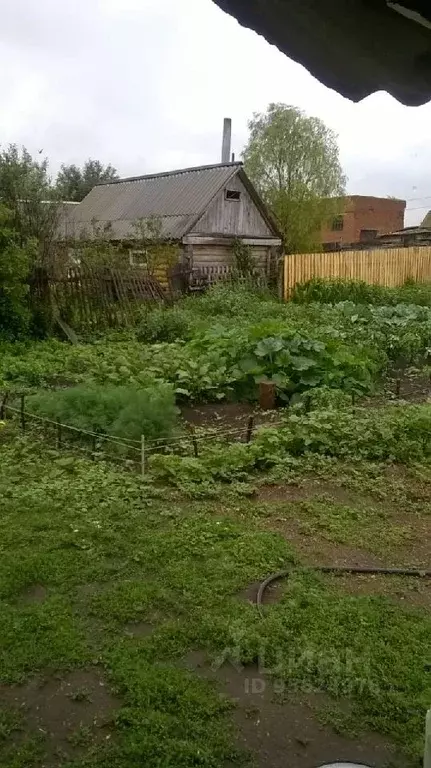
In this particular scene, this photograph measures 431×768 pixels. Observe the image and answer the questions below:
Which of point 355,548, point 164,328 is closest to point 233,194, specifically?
point 164,328

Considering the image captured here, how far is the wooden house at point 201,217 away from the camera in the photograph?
18891 millimetres

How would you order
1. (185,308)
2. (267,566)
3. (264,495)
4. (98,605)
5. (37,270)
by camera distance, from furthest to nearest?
1. (185,308)
2. (37,270)
3. (264,495)
4. (267,566)
5. (98,605)

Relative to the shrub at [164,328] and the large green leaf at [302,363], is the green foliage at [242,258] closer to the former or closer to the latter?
the shrub at [164,328]

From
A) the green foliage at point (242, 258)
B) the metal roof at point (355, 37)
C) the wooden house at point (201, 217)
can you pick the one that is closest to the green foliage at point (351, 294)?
the green foliage at point (242, 258)

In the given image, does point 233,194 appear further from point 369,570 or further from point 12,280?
point 369,570

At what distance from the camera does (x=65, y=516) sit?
4.87 metres

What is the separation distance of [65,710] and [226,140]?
27.0 metres

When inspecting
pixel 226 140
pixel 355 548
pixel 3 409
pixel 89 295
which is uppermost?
pixel 226 140

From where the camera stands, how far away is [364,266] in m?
20.4

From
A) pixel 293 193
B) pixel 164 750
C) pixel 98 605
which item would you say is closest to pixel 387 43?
pixel 164 750

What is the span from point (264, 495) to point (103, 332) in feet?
25.8

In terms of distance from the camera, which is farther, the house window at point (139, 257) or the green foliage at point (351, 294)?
the house window at point (139, 257)

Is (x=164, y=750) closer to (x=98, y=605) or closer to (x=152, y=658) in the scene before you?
(x=152, y=658)

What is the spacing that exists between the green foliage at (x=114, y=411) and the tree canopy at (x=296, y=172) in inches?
767
